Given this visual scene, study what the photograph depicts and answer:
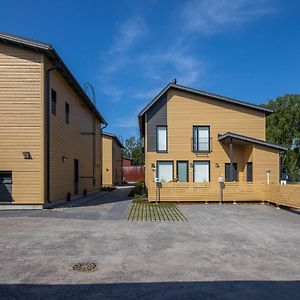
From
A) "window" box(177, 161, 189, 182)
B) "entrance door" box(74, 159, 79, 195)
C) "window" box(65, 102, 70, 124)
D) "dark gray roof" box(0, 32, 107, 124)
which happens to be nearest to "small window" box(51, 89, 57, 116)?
"dark gray roof" box(0, 32, 107, 124)

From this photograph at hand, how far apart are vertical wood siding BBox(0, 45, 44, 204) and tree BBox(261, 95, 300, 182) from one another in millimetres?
40464

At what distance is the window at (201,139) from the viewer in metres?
25.9

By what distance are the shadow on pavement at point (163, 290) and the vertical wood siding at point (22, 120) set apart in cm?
1101

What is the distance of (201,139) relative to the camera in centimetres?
2597

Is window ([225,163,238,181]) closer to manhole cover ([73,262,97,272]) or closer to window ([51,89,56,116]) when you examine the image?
window ([51,89,56,116])

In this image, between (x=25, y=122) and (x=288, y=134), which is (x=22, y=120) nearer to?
(x=25, y=122)

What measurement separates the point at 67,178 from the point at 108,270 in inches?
593

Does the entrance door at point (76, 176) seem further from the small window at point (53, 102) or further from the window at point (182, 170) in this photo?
the window at point (182, 170)

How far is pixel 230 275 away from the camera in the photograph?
651cm

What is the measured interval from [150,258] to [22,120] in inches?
432

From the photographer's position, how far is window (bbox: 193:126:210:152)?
25.9 meters

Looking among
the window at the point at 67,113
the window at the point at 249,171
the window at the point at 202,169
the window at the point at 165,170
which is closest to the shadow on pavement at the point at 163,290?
the window at the point at 67,113

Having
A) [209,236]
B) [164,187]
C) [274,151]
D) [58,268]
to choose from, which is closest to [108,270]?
[58,268]

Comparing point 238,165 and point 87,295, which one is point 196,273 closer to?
point 87,295
